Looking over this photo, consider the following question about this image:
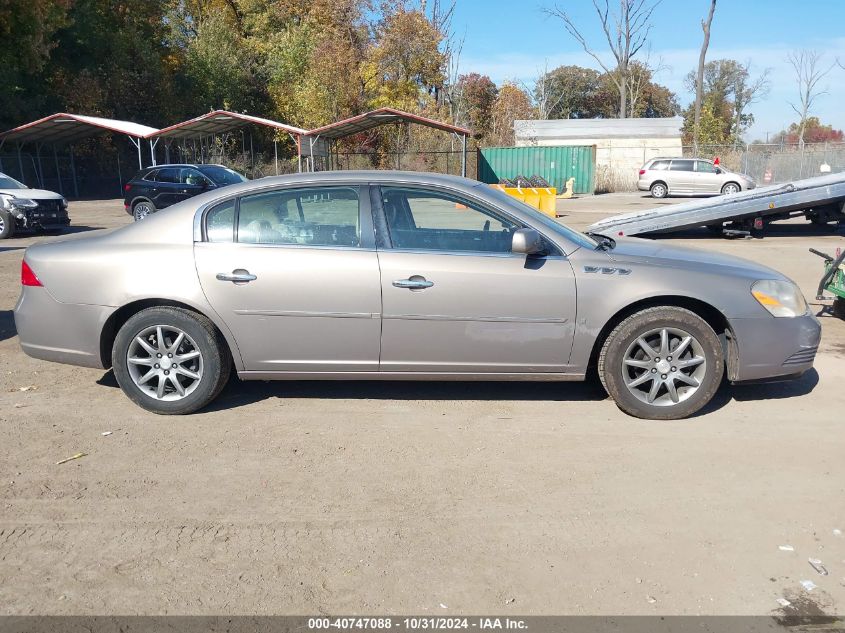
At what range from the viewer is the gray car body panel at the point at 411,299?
4934mm

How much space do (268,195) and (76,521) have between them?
2432mm

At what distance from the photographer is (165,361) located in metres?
5.12

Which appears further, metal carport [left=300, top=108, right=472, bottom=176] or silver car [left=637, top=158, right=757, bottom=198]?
silver car [left=637, top=158, right=757, bottom=198]

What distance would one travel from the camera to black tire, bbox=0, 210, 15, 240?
16.4 m

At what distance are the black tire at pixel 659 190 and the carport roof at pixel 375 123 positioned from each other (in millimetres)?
9015

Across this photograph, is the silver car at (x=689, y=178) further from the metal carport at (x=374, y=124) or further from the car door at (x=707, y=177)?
the metal carport at (x=374, y=124)

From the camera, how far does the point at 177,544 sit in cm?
353

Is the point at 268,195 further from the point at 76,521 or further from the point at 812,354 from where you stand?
the point at 812,354

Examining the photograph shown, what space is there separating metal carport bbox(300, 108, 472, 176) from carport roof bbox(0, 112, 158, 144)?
6.57m

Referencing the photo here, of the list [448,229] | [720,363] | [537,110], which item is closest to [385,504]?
[448,229]

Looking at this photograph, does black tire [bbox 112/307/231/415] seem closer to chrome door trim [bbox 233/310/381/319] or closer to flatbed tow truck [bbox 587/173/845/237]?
chrome door trim [bbox 233/310/381/319]

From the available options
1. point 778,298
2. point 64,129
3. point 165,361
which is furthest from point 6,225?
point 64,129

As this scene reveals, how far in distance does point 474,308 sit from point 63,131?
104 ft

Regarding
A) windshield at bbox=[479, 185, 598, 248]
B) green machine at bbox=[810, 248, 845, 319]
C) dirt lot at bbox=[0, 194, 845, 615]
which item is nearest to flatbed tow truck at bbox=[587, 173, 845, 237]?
green machine at bbox=[810, 248, 845, 319]
